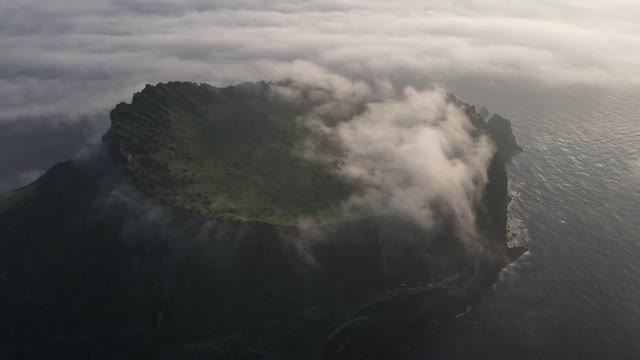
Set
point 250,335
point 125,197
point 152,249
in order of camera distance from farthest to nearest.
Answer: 1. point 125,197
2. point 152,249
3. point 250,335

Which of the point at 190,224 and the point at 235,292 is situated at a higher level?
the point at 190,224

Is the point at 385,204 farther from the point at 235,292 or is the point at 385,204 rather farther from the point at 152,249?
the point at 152,249

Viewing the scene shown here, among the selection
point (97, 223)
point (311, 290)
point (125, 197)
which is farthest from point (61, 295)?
point (311, 290)

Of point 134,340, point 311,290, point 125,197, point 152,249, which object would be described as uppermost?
point 125,197

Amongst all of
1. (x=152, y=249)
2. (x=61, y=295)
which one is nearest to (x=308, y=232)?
(x=152, y=249)

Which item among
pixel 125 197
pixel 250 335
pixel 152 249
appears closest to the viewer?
pixel 250 335

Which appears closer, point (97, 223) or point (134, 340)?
point (134, 340)

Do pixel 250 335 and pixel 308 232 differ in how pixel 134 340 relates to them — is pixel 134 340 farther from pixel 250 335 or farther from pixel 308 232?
pixel 308 232
